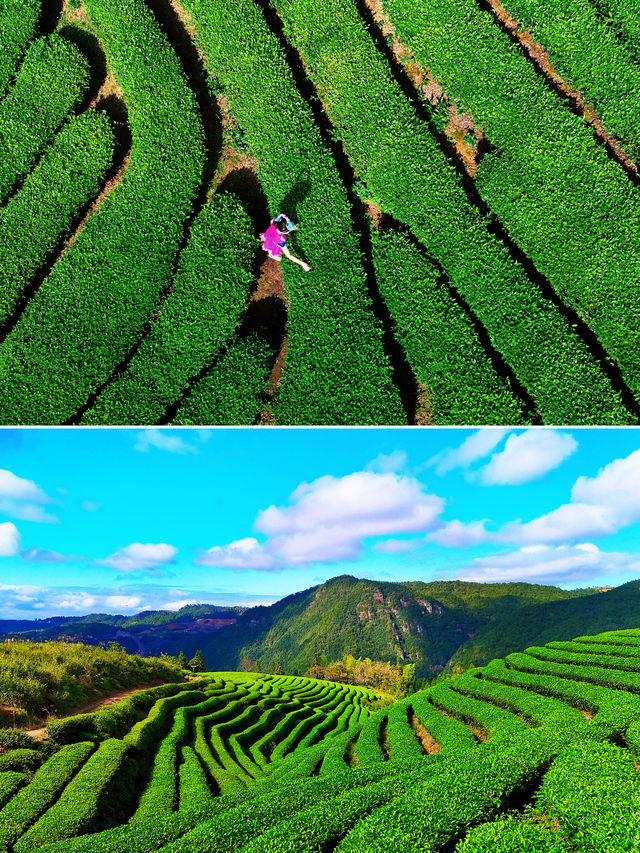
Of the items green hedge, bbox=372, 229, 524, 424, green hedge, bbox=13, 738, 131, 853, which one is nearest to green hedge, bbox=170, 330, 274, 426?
green hedge, bbox=372, 229, 524, 424

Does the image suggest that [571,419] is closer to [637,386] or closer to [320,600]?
[637,386]

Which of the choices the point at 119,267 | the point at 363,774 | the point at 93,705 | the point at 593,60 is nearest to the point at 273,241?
the point at 119,267

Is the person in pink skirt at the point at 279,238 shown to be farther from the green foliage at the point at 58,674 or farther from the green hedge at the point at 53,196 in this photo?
the green foliage at the point at 58,674

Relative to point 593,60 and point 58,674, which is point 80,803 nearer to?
point 58,674

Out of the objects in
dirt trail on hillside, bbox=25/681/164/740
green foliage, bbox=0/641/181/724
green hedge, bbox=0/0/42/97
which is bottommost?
dirt trail on hillside, bbox=25/681/164/740

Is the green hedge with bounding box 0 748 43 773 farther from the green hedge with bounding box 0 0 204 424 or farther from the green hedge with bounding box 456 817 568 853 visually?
the green hedge with bounding box 456 817 568 853

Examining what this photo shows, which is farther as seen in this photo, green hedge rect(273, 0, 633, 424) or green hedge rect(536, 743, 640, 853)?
green hedge rect(273, 0, 633, 424)

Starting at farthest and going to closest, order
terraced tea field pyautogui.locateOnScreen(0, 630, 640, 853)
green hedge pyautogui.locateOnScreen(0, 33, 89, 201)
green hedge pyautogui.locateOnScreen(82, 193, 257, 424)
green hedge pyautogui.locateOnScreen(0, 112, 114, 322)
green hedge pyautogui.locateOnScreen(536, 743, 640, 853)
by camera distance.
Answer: green hedge pyautogui.locateOnScreen(0, 33, 89, 201) → green hedge pyautogui.locateOnScreen(0, 112, 114, 322) → green hedge pyautogui.locateOnScreen(82, 193, 257, 424) → terraced tea field pyautogui.locateOnScreen(0, 630, 640, 853) → green hedge pyautogui.locateOnScreen(536, 743, 640, 853)
